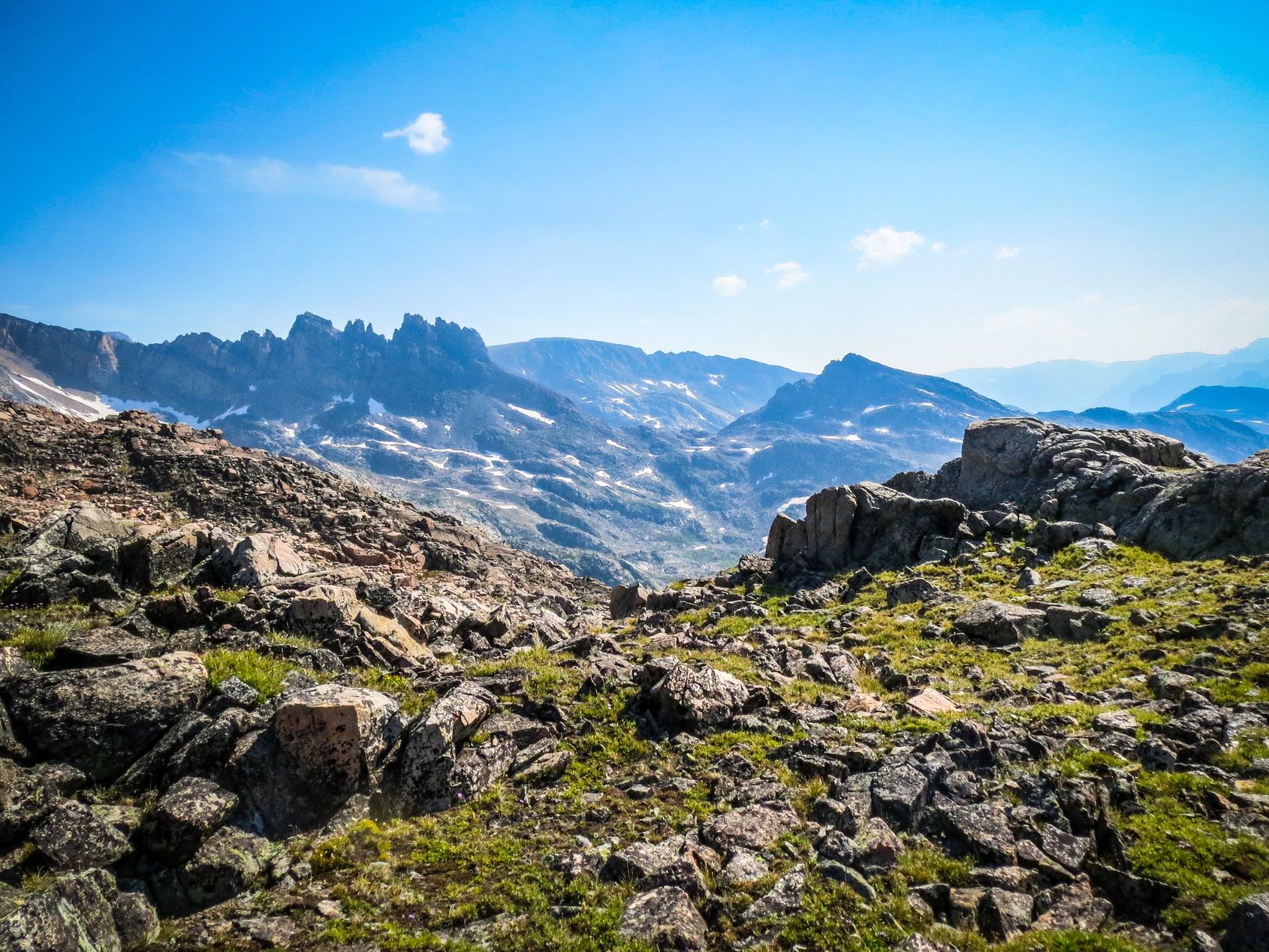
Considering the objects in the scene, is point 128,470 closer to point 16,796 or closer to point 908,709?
point 16,796

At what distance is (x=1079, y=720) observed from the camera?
49.3 ft

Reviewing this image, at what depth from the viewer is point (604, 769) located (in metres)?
14.4

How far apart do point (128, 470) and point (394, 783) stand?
59.3 metres

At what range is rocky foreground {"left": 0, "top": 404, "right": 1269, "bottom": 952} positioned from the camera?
29.6ft

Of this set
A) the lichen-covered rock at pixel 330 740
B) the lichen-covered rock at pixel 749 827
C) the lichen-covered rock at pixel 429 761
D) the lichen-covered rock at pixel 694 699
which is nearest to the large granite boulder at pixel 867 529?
the lichen-covered rock at pixel 694 699

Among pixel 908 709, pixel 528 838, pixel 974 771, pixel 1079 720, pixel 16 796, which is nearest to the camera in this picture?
pixel 16 796

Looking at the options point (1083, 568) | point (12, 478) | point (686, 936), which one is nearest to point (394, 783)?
point (686, 936)

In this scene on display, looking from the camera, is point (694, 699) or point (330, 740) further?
point (694, 699)

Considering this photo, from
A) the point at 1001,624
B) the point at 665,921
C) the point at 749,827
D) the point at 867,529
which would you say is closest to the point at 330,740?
the point at 665,921

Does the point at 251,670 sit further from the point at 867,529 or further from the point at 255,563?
the point at 867,529

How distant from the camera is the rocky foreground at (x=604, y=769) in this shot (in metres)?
9.02

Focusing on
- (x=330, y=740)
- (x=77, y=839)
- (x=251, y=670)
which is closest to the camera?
(x=77, y=839)

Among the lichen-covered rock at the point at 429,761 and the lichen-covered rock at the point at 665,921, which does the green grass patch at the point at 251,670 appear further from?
the lichen-covered rock at the point at 665,921

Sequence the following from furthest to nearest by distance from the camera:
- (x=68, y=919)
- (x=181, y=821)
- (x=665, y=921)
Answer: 1. (x=181, y=821)
2. (x=665, y=921)
3. (x=68, y=919)
